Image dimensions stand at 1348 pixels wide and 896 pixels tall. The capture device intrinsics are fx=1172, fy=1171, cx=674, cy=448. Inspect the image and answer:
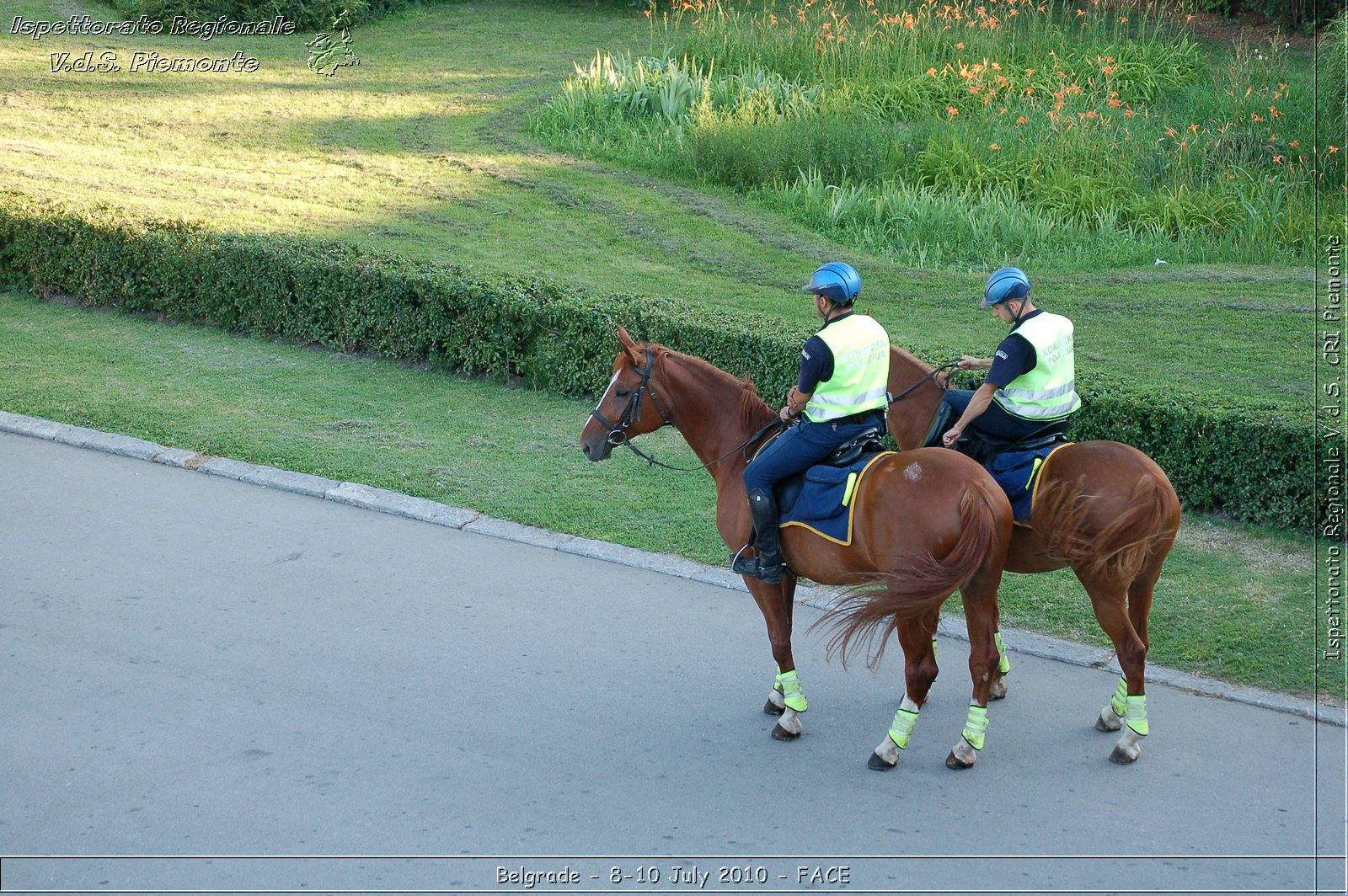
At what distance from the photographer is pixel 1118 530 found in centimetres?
577

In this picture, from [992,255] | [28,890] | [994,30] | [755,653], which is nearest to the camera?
[28,890]

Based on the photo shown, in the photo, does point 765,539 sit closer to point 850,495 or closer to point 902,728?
point 850,495

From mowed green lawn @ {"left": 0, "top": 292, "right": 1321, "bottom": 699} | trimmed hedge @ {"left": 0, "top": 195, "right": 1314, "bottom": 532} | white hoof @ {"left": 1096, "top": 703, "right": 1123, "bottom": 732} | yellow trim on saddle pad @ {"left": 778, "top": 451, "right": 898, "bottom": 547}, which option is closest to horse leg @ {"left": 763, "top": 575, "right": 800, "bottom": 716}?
yellow trim on saddle pad @ {"left": 778, "top": 451, "right": 898, "bottom": 547}

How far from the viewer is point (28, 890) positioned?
5078mm

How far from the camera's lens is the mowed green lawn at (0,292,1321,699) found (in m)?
7.43

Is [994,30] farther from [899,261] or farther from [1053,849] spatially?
[1053,849]

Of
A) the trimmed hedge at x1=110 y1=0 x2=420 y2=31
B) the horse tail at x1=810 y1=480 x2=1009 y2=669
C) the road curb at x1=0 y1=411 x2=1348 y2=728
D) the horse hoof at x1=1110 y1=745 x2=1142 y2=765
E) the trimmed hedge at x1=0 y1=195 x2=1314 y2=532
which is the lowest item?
the road curb at x1=0 y1=411 x2=1348 y2=728

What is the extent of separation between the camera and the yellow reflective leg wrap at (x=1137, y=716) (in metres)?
5.95

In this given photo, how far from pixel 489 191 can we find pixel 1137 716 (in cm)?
1318

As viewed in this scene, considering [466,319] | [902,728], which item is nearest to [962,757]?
[902,728]

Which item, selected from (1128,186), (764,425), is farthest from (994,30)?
(764,425)

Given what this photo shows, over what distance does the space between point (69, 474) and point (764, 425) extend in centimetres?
641

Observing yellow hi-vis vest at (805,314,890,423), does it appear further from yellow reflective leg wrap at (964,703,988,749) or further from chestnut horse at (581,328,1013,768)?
yellow reflective leg wrap at (964,703,988,749)

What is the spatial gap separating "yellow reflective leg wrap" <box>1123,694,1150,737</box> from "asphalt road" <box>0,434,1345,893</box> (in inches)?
7.1
